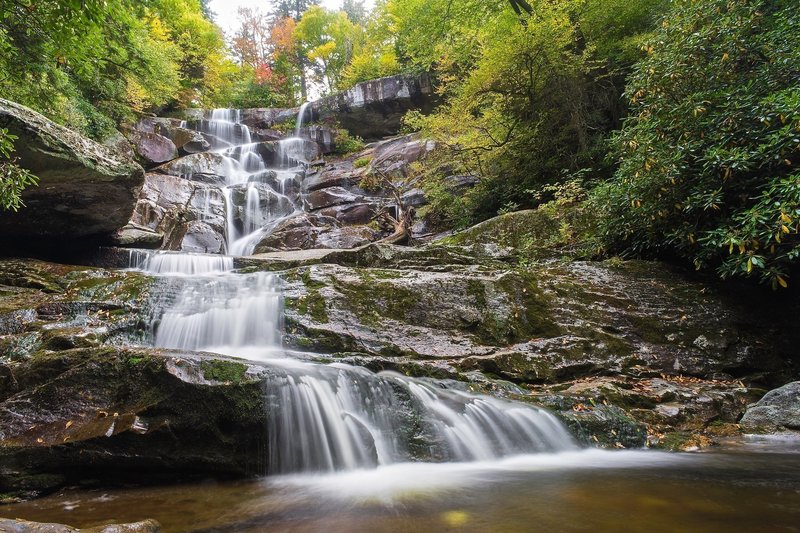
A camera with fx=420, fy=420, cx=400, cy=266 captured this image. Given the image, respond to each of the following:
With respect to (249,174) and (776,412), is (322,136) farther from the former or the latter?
(776,412)

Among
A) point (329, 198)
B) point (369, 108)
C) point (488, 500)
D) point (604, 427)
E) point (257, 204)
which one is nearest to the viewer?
point (488, 500)

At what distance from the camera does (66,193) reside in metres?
6.95

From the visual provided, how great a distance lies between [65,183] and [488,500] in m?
7.70

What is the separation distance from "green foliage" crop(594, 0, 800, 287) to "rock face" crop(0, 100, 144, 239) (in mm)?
8325

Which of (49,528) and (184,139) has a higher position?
(184,139)

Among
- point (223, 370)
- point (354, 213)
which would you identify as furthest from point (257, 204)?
point (223, 370)

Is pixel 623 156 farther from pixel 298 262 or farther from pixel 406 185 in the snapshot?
Answer: pixel 406 185

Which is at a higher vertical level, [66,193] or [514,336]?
[66,193]

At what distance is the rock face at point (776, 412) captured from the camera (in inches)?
172

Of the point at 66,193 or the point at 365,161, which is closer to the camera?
the point at 66,193

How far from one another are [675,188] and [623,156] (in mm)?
1694

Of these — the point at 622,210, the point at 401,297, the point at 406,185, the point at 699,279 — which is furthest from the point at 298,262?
the point at 406,185

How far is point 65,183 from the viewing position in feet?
22.1

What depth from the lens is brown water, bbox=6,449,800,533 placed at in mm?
2365
